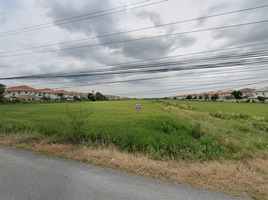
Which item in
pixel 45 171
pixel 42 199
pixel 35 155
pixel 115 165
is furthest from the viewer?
pixel 35 155

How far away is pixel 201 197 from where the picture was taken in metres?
2.28

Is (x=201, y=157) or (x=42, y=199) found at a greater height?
(x=42, y=199)

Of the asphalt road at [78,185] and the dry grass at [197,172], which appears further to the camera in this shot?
the dry grass at [197,172]

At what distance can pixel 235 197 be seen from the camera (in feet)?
7.54

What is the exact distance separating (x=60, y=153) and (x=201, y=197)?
14.0 ft

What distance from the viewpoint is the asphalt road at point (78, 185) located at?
91.0 inches

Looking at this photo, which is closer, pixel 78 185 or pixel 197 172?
pixel 78 185

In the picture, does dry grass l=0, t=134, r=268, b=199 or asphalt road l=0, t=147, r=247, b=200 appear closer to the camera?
asphalt road l=0, t=147, r=247, b=200

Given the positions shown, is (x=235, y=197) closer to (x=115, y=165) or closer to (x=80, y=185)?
(x=115, y=165)

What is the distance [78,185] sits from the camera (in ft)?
8.55

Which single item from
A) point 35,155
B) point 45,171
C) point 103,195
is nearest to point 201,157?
point 103,195

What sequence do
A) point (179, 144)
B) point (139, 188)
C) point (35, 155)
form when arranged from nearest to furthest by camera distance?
point (139, 188) → point (35, 155) → point (179, 144)

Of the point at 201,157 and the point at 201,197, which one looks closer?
the point at 201,197

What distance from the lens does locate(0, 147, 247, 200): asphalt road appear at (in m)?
2.31
